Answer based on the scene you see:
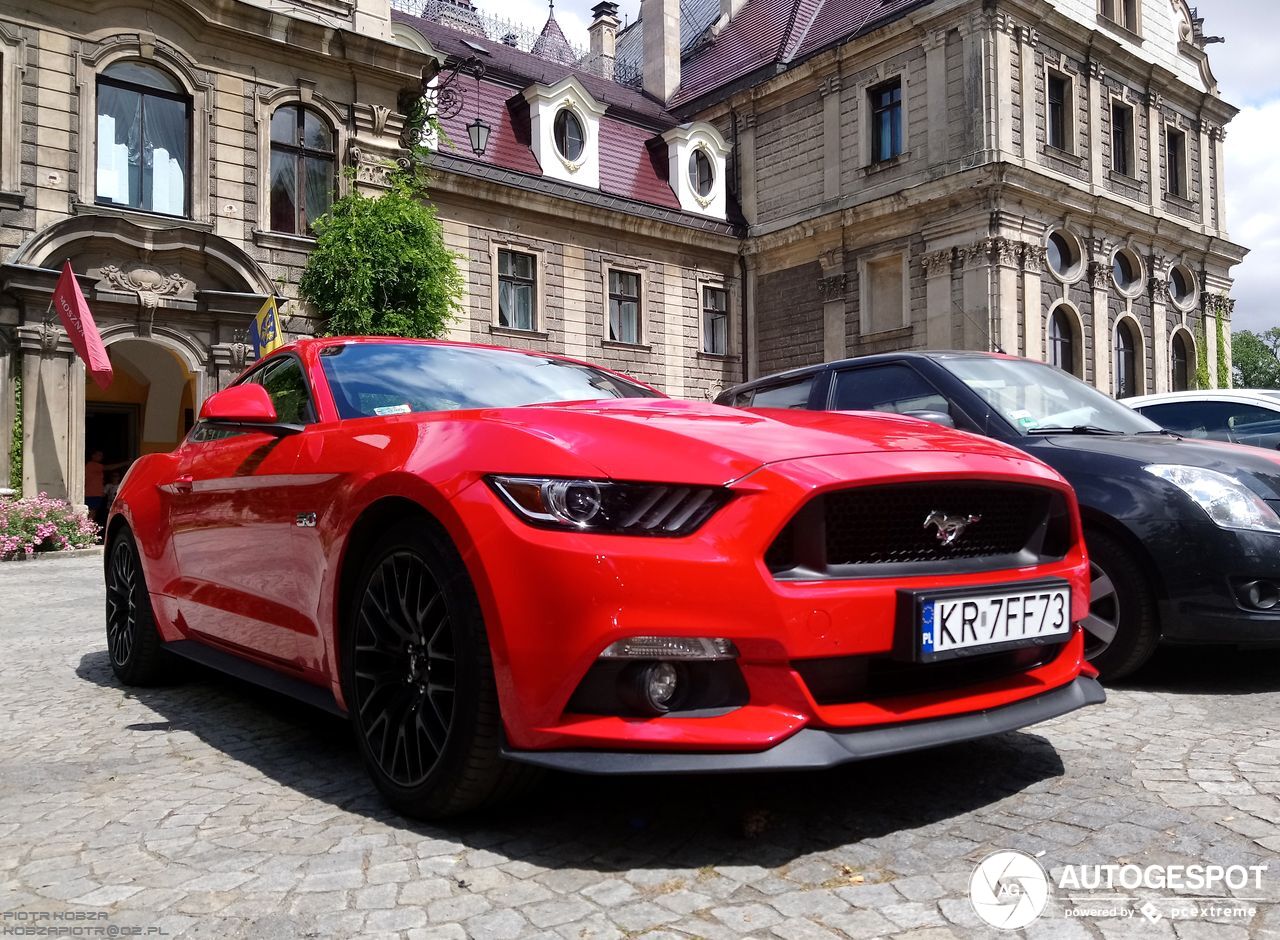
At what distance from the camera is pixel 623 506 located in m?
2.38

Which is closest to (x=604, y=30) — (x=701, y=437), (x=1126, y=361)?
(x=1126, y=361)

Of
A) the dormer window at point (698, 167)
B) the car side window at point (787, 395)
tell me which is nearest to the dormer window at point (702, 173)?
the dormer window at point (698, 167)

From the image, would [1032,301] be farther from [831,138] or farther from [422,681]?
[422,681]

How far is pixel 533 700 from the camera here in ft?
7.64

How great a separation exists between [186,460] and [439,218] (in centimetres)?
1923

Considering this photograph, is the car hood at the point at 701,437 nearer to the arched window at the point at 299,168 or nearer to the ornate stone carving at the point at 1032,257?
the arched window at the point at 299,168

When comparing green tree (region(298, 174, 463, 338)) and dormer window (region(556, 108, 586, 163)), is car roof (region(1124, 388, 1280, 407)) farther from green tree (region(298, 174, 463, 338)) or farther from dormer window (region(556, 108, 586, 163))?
dormer window (region(556, 108, 586, 163))

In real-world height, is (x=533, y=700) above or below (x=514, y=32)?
below

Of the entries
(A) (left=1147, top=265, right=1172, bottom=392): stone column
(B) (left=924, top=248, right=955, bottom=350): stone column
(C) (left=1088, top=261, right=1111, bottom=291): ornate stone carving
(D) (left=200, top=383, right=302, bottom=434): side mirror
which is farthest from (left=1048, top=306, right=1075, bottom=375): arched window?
(D) (left=200, top=383, right=302, bottom=434): side mirror

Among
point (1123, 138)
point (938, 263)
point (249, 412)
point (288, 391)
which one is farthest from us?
point (1123, 138)

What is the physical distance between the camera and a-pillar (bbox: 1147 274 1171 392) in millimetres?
28594

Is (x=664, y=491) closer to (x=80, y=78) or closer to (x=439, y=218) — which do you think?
(x=80, y=78)

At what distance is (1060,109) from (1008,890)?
27818 mm

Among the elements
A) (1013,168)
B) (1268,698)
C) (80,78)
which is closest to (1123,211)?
(1013,168)
